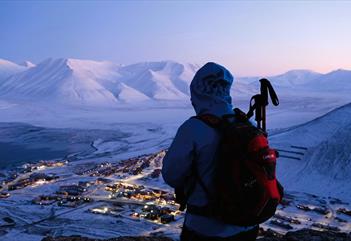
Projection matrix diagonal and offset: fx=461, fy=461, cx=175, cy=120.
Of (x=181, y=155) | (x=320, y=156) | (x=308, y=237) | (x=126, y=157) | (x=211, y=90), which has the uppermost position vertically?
(x=211, y=90)

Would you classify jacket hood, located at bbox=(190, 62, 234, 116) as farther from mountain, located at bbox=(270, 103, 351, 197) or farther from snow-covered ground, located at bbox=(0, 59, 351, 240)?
mountain, located at bbox=(270, 103, 351, 197)

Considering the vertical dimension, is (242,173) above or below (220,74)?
below

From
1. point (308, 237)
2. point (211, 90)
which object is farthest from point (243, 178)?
point (308, 237)

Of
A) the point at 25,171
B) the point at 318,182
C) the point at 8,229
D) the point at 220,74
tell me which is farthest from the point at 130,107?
the point at 220,74

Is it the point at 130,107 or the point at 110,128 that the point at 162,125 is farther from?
the point at 130,107

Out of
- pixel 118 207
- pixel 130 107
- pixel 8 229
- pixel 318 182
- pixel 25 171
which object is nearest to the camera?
pixel 8 229

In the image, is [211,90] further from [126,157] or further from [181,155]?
[126,157]

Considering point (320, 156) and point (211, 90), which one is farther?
point (320, 156)
